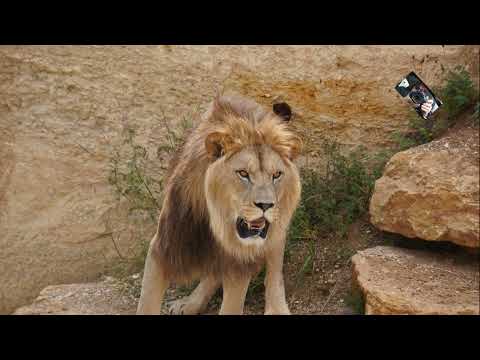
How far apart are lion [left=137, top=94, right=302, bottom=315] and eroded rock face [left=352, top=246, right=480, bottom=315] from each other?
0.64 m

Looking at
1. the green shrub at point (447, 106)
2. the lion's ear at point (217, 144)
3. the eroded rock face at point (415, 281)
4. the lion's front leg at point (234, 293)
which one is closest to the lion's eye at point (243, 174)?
the lion's ear at point (217, 144)

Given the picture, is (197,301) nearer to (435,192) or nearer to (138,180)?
(138,180)

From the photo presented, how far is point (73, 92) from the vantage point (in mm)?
6309

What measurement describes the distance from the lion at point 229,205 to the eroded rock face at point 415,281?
0.64m

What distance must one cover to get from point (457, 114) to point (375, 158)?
0.86 metres

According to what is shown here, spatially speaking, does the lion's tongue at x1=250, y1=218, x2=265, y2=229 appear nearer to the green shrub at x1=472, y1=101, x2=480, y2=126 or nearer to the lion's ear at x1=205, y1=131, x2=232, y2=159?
the lion's ear at x1=205, y1=131, x2=232, y2=159

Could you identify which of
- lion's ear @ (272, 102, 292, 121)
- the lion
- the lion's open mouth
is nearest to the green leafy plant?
lion's ear @ (272, 102, 292, 121)

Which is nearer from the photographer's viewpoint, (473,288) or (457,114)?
(473,288)

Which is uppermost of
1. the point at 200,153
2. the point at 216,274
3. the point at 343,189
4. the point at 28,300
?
the point at 200,153

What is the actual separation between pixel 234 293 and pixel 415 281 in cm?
117

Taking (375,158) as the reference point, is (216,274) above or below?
below

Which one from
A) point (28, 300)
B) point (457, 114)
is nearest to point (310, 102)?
point (457, 114)

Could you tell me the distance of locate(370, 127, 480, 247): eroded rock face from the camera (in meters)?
4.43

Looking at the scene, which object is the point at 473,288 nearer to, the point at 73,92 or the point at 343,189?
the point at 343,189
